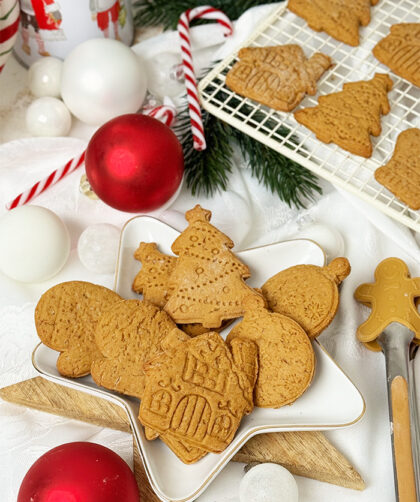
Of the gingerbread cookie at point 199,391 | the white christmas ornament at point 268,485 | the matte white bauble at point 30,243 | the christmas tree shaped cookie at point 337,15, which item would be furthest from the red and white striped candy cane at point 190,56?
the white christmas ornament at point 268,485

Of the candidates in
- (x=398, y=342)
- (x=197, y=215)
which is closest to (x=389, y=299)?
(x=398, y=342)

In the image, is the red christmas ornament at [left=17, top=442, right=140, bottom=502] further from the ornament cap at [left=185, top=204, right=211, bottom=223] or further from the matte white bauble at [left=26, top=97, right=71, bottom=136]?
the matte white bauble at [left=26, top=97, right=71, bottom=136]

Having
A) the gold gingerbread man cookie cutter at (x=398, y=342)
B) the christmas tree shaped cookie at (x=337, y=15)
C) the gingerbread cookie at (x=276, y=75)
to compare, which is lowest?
the gold gingerbread man cookie cutter at (x=398, y=342)

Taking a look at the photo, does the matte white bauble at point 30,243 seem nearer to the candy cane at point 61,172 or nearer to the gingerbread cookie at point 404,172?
the candy cane at point 61,172

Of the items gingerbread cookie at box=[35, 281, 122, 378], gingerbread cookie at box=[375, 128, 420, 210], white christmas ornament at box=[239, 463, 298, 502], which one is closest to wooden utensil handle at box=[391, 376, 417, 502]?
white christmas ornament at box=[239, 463, 298, 502]

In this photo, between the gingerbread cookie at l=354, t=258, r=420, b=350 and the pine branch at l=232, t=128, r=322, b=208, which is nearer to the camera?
the gingerbread cookie at l=354, t=258, r=420, b=350

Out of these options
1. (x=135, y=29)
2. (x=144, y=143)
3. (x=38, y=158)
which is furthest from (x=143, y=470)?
(x=135, y=29)
